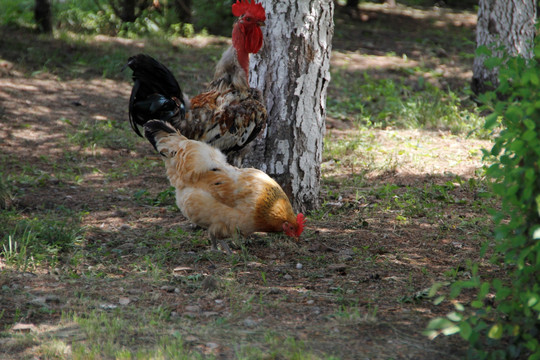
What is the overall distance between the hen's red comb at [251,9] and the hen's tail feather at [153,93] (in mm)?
922

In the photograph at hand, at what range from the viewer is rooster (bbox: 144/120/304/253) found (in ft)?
16.4

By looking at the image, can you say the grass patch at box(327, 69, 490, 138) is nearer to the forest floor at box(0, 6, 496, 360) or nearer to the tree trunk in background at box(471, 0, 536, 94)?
the forest floor at box(0, 6, 496, 360)

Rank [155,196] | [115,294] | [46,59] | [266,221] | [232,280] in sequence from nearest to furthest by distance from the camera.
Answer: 1. [115,294]
2. [232,280]
3. [266,221]
4. [155,196]
5. [46,59]

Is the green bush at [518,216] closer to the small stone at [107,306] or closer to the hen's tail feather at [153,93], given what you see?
the small stone at [107,306]

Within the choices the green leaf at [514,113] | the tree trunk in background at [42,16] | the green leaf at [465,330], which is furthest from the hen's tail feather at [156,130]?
the tree trunk in background at [42,16]

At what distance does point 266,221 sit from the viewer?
502cm

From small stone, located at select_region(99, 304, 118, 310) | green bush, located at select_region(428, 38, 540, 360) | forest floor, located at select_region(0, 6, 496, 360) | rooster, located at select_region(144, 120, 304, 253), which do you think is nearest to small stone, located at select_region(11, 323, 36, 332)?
forest floor, located at select_region(0, 6, 496, 360)

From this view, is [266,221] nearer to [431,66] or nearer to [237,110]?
[237,110]

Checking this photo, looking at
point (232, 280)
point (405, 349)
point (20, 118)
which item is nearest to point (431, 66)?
point (20, 118)

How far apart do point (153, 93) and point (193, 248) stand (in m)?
1.60

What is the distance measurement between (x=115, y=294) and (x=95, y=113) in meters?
5.38

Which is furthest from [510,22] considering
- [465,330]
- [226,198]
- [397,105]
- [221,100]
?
[465,330]

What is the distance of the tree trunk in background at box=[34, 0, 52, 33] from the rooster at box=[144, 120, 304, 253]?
24.6 ft

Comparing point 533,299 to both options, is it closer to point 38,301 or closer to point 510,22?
point 38,301
